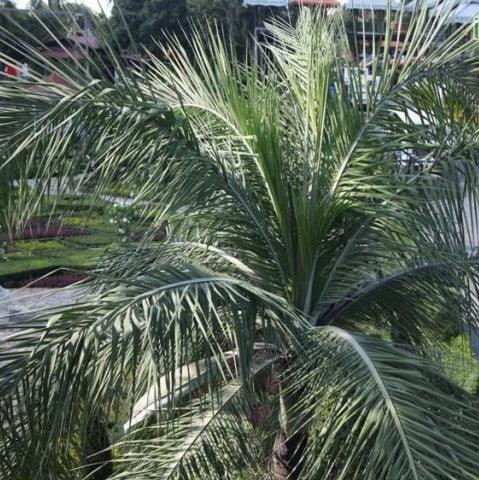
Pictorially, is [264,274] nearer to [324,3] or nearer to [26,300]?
[324,3]

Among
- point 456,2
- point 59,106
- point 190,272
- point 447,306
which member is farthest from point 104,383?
point 456,2

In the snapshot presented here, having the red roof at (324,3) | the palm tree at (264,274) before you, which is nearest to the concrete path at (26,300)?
the palm tree at (264,274)

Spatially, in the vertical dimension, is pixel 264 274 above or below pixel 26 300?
above

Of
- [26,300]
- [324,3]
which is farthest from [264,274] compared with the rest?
[26,300]

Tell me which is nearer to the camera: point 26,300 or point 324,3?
point 324,3

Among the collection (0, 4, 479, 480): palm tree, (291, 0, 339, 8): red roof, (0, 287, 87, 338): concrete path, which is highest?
(291, 0, 339, 8): red roof

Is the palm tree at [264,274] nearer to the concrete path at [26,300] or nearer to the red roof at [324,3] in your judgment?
the red roof at [324,3]

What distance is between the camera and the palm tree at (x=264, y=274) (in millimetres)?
2191

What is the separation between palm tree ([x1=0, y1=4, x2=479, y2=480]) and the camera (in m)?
2.19

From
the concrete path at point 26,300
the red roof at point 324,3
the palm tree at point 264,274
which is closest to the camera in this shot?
the palm tree at point 264,274

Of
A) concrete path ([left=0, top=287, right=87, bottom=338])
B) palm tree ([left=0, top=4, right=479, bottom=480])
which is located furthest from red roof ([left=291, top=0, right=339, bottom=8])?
concrete path ([left=0, top=287, right=87, bottom=338])

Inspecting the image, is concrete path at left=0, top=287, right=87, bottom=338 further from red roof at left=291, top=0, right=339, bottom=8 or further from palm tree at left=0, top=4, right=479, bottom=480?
red roof at left=291, top=0, right=339, bottom=8

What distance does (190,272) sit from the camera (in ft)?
8.64

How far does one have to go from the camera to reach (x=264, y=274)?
3252 millimetres
